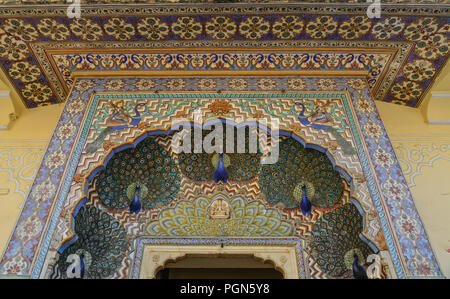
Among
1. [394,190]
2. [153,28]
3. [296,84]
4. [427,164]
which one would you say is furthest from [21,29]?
[427,164]

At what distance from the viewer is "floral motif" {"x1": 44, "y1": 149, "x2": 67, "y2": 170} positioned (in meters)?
3.64

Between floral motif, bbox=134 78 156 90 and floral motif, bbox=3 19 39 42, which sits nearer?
floral motif, bbox=3 19 39 42

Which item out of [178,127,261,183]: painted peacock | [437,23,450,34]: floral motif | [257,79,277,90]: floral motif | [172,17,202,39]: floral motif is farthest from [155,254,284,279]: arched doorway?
[437,23,450,34]: floral motif

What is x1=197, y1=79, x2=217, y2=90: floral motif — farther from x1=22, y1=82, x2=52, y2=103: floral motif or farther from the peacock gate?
x1=22, y1=82, x2=52, y2=103: floral motif

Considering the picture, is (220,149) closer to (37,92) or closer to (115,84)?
(115,84)

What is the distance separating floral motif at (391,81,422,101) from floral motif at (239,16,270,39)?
1630 millimetres

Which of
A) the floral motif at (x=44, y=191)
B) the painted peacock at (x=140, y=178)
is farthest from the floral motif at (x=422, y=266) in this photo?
the floral motif at (x=44, y=191)

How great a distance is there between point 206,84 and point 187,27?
23.5 inches

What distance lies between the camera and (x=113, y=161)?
156 inches

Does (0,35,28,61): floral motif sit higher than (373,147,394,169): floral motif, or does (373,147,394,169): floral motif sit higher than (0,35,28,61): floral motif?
(0,35,28,61): floral motif

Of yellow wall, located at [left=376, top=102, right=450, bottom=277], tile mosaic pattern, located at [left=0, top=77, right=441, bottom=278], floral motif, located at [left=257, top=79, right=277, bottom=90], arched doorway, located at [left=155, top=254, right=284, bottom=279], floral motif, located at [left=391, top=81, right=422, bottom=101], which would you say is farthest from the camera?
arched doorway, located at [left=155, top=254, right=284, bottom=279]

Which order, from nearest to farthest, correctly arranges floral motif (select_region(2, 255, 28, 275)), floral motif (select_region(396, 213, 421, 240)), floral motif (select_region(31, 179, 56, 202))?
floral motif (select_region(2, 255, 28, 275)), floral motif (select_region(396, 213, 421, 240)), floral motif (select_region(31, 179, 56, 202))
